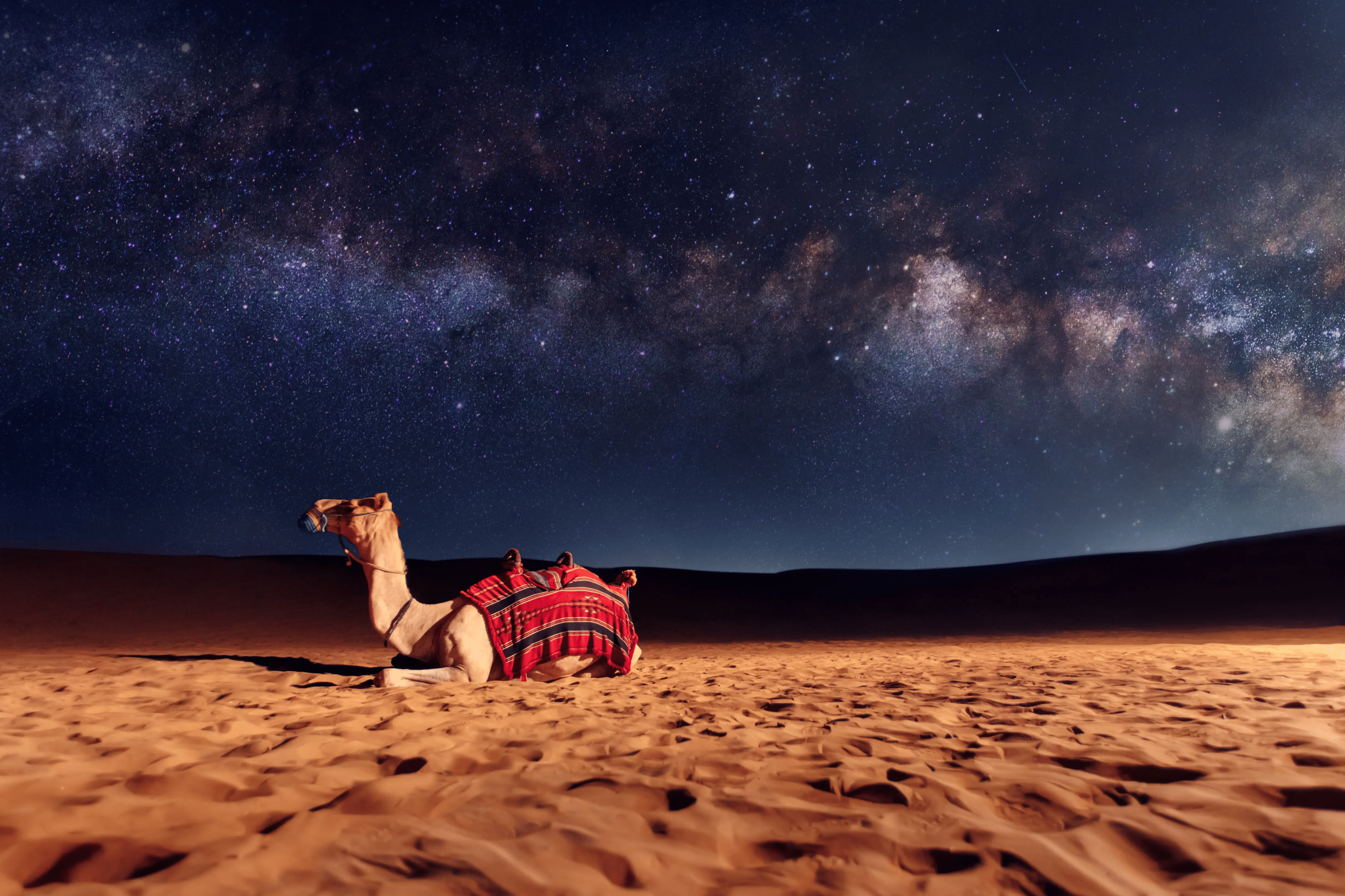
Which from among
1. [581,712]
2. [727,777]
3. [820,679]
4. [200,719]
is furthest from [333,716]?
[820,679]

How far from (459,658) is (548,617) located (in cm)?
76

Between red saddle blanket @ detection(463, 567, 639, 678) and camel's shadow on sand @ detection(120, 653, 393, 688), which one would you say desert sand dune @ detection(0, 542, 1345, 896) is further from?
camel's shadow on sand @ detection(120, 653, 393, 688)

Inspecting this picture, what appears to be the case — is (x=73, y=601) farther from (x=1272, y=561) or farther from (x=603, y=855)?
(x=1272, y=561)

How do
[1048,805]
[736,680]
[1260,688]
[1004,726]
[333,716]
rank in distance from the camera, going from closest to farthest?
[1048,805]
[1004,726]
[333,716]
[1260,688]
[736,680]

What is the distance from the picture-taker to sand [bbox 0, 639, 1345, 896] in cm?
167

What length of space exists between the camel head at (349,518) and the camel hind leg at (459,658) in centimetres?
90

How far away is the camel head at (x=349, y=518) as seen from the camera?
5.00 metres

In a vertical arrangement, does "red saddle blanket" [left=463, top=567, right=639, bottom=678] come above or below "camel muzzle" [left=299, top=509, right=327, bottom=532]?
below

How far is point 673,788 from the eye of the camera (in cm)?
230

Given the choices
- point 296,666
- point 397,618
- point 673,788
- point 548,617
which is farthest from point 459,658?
point 673,788

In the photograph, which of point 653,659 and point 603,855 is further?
point 653,659

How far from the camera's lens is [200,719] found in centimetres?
341

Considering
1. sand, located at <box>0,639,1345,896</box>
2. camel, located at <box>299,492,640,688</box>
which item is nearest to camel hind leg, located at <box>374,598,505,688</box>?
camel, located at <box>299,492,640,688</box>

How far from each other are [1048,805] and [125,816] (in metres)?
2.93
